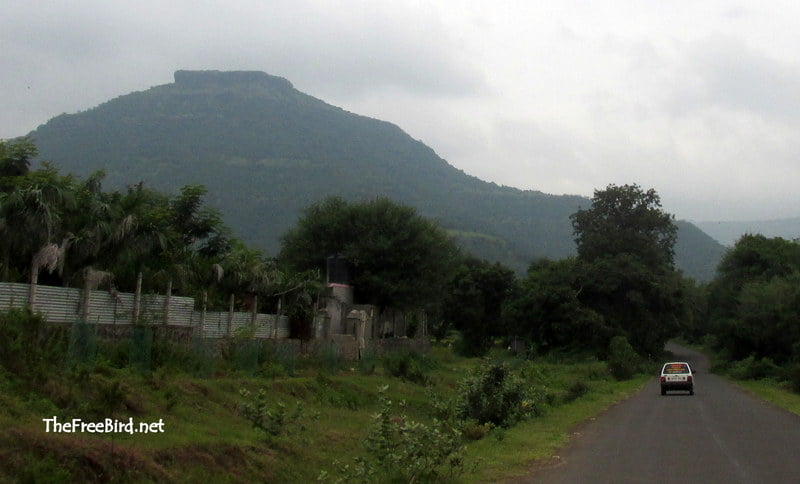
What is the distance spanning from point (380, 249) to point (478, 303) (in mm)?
29795

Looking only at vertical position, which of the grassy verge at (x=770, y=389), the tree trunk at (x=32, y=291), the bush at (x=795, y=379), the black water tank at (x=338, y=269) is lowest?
the grassy verge at (x=770, y=389)

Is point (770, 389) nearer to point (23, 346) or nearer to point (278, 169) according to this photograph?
point (23, 346)

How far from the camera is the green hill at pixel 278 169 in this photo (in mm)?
135000

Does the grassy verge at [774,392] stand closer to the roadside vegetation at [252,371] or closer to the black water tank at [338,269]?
the roadside vegetation at [252,371]

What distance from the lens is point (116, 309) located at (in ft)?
66.1

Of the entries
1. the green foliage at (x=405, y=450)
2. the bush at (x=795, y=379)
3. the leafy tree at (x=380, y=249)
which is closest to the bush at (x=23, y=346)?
the green foliage at (x=405, y=450)

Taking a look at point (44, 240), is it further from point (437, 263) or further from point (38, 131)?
point (38, 131)

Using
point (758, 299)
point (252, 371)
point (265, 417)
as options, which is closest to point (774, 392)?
point (758, 299)

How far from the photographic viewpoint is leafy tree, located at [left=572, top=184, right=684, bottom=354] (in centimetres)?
6094

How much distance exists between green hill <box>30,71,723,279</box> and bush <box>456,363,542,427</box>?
89525mm

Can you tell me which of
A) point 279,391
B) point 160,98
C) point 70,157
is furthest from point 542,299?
point 160,98

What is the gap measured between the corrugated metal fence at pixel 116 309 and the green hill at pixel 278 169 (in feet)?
281

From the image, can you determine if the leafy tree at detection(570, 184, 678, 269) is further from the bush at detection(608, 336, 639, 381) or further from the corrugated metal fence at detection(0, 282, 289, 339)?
the corrugated metal fence at detection(0, 282, 289, 339)

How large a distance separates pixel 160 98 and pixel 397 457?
198 meters
